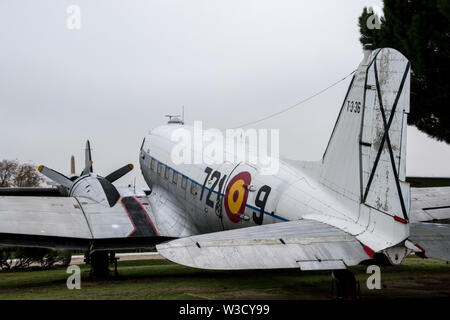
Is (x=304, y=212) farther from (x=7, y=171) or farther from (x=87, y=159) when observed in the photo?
(x=7, y=171)

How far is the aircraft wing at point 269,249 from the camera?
745 cm

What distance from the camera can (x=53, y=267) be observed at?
21375 mm

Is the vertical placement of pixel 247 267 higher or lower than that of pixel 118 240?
higher

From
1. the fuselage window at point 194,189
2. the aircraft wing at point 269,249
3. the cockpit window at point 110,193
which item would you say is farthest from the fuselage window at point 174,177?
the aircraft wing at point 269,249

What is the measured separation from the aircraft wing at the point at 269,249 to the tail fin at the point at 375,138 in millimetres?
981

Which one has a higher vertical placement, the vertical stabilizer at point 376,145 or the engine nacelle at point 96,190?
the vertical stabilizer at point 376,145

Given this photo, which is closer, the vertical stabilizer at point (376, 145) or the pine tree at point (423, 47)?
the vertical stabilizer at point (376, 145)

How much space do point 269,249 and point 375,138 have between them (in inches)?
115

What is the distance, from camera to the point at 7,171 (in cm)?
7050

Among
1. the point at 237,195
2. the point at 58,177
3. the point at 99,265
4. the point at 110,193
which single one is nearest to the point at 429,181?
the point at 237,195

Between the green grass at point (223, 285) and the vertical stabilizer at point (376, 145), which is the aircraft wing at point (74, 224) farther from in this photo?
the vertical stabilizer at point (376, 145)
